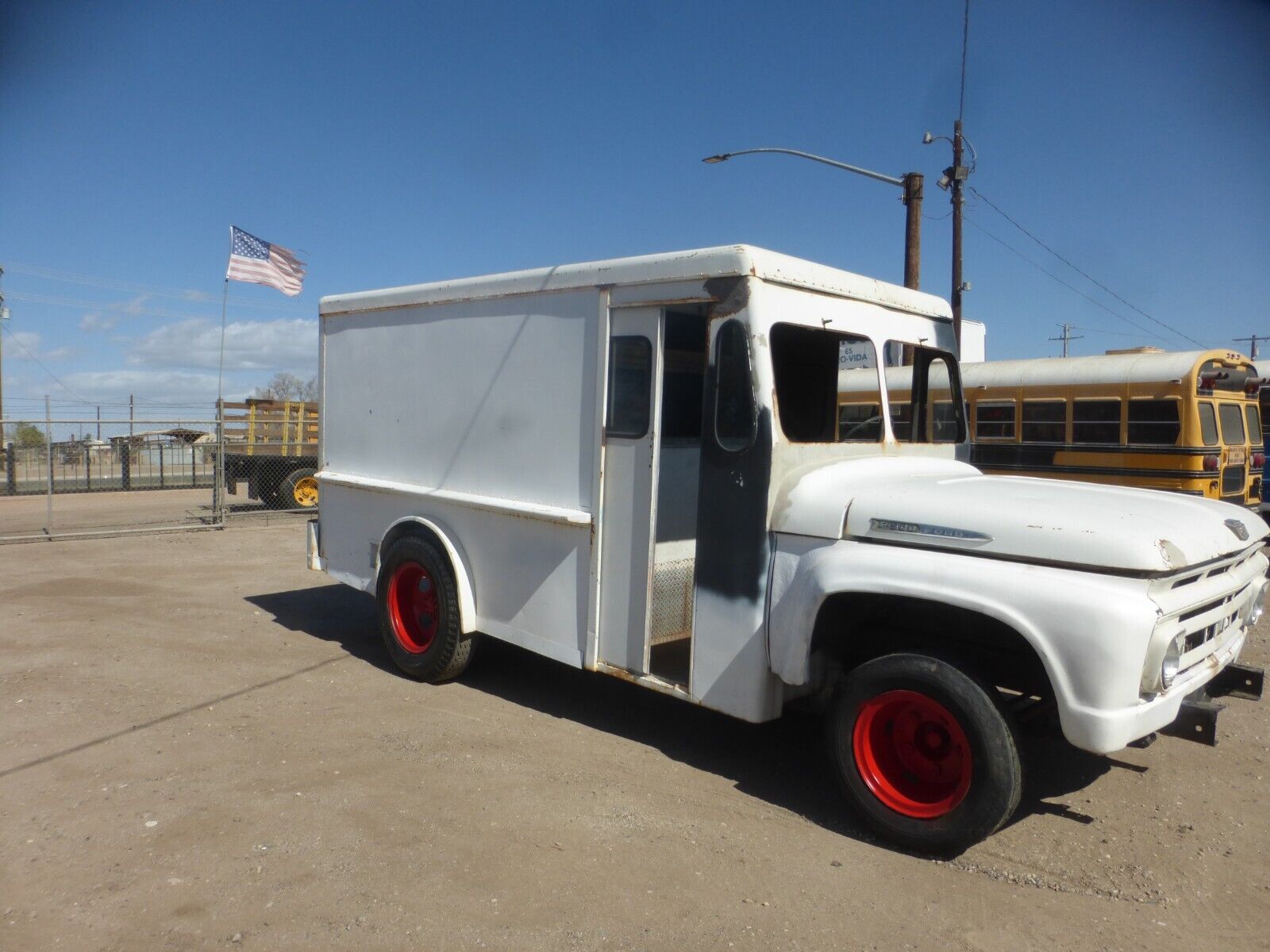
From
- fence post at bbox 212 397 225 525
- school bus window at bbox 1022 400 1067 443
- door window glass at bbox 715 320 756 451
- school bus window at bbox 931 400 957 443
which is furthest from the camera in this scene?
fence post at bbox 212 397 225 525

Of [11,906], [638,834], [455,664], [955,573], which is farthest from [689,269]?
[11,906]

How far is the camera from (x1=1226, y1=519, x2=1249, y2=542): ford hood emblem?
4.04 meters

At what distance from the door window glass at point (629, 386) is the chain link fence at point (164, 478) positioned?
1045cm

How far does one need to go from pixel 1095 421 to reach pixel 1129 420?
445 millimetres

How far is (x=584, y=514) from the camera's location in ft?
16.3

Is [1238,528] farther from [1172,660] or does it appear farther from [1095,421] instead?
[1095,421]

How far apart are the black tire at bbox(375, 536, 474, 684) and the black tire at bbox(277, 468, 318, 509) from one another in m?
11.6

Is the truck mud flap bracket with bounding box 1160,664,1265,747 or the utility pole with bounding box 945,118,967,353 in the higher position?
the utility pole with bounding box 945,118,967,353

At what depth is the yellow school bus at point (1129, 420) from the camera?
1188cm

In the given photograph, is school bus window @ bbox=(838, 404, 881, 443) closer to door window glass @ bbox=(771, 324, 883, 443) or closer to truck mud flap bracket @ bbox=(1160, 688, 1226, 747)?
door window glass @ bbox=(771, 324, 883, 443)

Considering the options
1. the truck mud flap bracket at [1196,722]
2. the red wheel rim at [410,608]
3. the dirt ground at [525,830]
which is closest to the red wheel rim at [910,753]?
the dirt ground at [525,830]

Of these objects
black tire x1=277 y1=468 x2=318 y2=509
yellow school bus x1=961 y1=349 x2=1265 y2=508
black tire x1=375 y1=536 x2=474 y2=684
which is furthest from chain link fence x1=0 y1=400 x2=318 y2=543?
yellow school bus x1=961 y1=349 x2=1265 y2=508

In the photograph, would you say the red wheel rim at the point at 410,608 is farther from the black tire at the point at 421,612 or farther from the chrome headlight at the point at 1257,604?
the chrome headlight at the point at 1257,604

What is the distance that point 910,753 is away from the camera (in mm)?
3959
